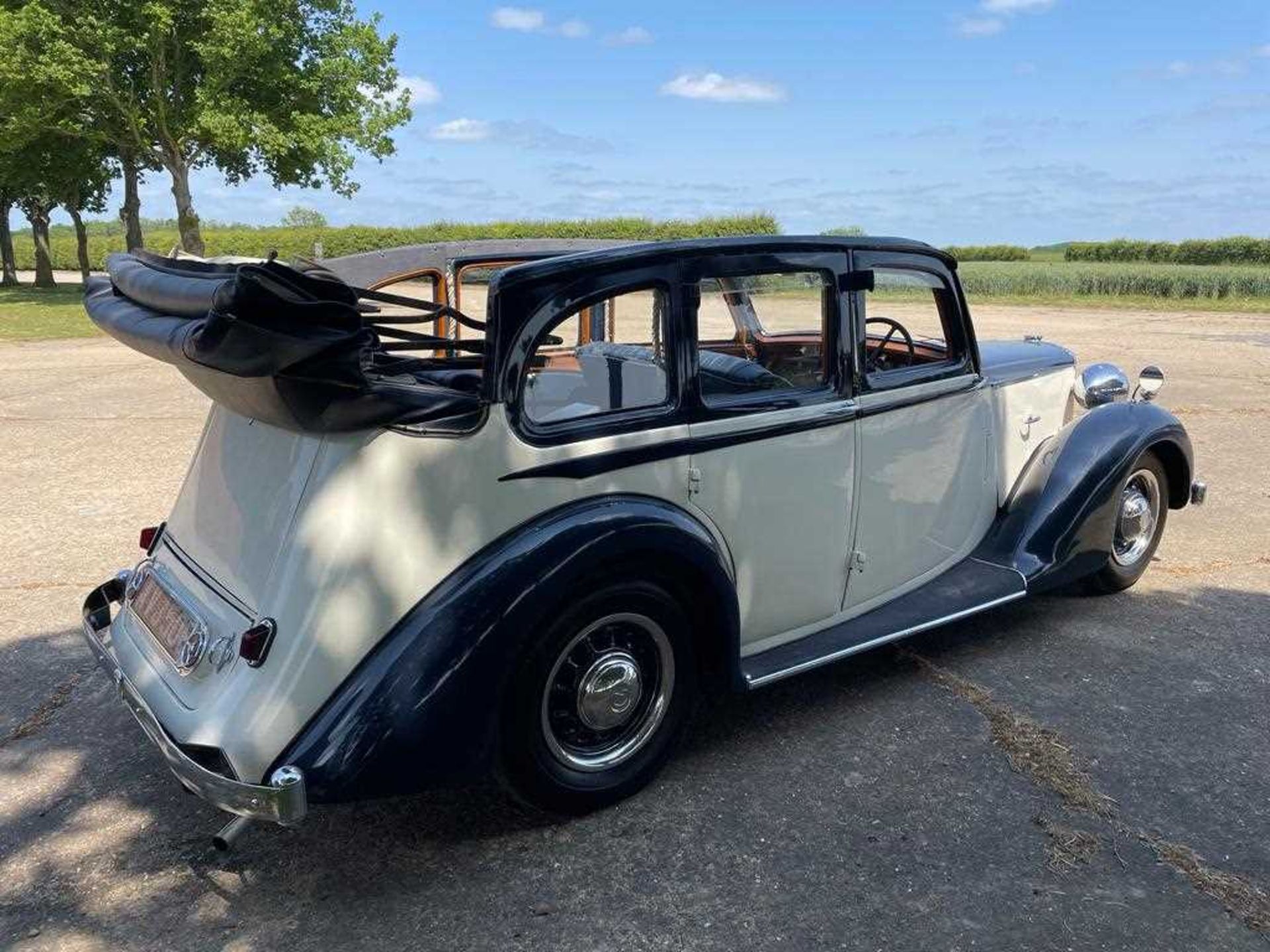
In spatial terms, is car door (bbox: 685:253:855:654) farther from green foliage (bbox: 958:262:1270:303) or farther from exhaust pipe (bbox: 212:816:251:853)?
green foliage (bbox: 958:262:1270:303)

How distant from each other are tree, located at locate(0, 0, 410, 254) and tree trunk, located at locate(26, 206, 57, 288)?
30.3 ft

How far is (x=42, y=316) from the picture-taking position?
70.8 ft

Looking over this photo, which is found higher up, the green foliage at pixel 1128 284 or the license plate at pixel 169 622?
the green foliage at pixel 1128 284

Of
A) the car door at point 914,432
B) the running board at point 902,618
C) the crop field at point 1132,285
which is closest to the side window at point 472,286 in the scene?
the car door at point 914,432

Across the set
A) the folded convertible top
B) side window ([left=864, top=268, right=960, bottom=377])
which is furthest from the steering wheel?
the folded convertible top

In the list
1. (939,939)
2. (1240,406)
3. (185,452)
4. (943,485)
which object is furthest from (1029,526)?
(1240,406)

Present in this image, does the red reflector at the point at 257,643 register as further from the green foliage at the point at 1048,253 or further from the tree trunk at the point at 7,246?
the green foliage at the point at 1048,253

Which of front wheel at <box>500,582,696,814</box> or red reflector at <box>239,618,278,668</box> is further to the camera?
front wheel at <box>500,582,696,814</box>

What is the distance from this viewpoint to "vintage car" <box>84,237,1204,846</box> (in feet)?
8.29

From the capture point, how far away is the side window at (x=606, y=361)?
9.82 ft

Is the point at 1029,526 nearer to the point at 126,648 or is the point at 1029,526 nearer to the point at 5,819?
the point at 126,648

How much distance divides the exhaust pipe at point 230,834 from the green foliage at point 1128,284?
30890 millimetres

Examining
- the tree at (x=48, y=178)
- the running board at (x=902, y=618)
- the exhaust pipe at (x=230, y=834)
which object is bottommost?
the exhaust pipe at (x=230, y=834)

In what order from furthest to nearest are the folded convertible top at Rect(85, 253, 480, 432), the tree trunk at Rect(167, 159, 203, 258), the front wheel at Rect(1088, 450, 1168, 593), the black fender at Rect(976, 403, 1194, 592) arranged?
the tree trunk at Rect(167, 159, 203, 258), the front wheel at Rect(1088, 450, 1168, 593), the black fender at Rect(976, 403, 1194, 592), the folded convertible top at Rect(85, 253, 480, 432)
